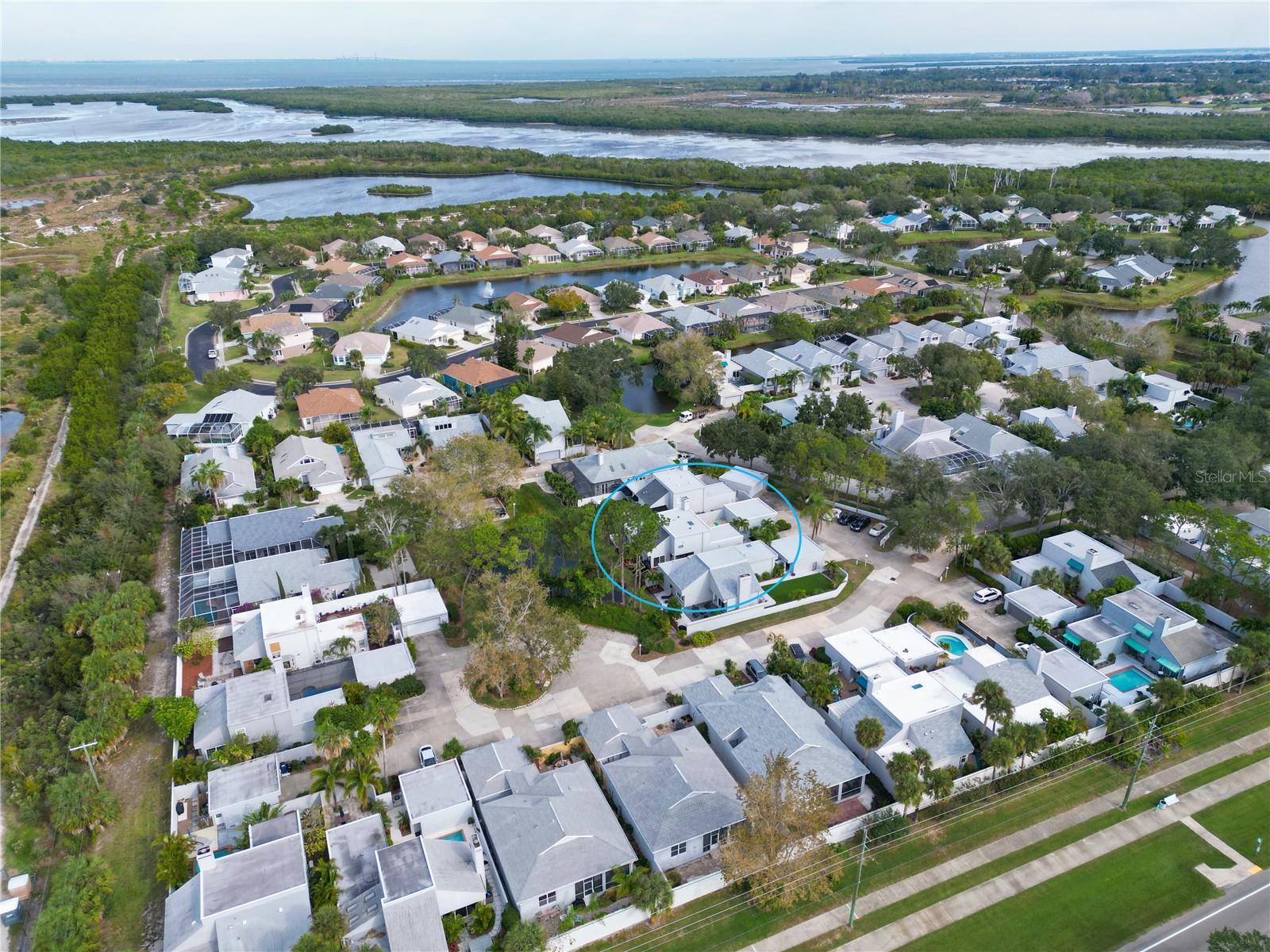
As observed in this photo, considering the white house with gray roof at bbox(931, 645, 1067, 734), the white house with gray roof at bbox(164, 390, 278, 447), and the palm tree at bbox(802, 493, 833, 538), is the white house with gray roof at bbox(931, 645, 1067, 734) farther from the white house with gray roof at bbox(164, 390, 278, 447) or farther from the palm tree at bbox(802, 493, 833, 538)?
the white house with gray roof at bbox(164, 390, 278, 447)

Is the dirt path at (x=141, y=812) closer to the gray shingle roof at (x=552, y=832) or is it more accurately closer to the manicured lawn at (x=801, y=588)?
the gray shingle roof at (x=552, y=832)

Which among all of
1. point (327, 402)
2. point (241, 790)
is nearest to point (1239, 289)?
point (327, 402)

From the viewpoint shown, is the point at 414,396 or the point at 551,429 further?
the point at 414,396

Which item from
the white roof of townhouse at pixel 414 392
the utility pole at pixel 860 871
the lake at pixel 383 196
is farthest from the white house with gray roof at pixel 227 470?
the lake at pixel 383 196

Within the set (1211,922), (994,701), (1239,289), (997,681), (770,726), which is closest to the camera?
(1211,922)

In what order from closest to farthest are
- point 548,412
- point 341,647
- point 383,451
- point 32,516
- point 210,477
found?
point 341,647 < point 210,477 < point 32,516 < point 383,451 < point 548,412

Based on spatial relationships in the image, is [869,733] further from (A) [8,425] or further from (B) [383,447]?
(A) [8,425]

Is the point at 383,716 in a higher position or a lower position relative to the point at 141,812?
higher
